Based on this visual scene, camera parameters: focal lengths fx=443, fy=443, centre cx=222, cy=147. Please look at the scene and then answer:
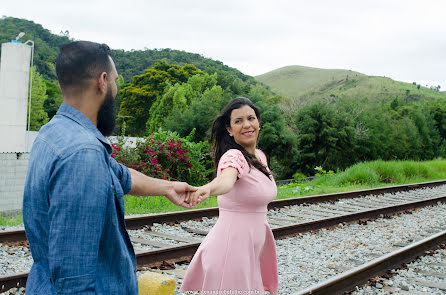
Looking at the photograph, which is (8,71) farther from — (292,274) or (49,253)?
(49,253)

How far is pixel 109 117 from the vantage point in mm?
1807

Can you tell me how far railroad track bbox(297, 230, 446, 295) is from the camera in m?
4.47

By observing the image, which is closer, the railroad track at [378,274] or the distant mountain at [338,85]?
the railroad track at [378,274]

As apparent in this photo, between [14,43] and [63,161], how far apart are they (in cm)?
1529

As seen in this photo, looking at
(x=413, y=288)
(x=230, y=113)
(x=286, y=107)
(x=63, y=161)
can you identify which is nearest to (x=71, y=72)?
(x=63, y=161)

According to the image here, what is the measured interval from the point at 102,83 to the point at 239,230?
141cm

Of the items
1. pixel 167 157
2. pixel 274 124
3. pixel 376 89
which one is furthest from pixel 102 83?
pixel 376 89

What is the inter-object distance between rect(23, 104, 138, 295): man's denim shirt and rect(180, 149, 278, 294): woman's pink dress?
3.57 feet

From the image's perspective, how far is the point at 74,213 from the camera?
4.72 ft

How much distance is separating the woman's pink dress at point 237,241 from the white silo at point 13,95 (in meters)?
13.8

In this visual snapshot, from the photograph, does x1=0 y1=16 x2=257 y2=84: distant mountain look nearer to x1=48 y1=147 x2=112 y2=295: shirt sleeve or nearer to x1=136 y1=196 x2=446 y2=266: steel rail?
x1=136 y1=196 x2=446 y2=266: steel rail

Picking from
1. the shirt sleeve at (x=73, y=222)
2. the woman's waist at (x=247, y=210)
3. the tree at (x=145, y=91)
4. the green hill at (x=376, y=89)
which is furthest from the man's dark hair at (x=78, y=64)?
the green hill at (x=376, y=89)

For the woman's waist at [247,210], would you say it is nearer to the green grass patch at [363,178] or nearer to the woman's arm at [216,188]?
the woman's arm at [216,188]

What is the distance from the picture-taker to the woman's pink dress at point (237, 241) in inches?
106
